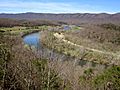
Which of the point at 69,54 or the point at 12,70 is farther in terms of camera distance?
the point at 69,54

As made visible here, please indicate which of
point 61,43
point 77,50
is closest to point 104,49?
point 77,50

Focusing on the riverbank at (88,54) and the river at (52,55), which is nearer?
the river at (52,55)

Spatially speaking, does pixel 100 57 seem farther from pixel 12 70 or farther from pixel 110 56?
pixel 12 70

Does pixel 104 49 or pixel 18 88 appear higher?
pixel 18 88

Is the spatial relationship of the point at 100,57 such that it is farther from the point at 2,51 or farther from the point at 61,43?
the point at 2,51

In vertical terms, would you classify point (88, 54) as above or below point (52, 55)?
below

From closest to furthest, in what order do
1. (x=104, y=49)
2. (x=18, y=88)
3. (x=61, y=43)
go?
1. (x=18, y=88)
2. (x=104, y=49)
3. (x=61, y=43)

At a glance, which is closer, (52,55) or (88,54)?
(52,55)

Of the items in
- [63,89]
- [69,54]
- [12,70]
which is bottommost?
[69,54]

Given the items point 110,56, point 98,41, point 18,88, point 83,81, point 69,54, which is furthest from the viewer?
point 98,41

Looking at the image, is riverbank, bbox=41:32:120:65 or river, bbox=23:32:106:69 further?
riverbank, bbox=41:32:120:65
